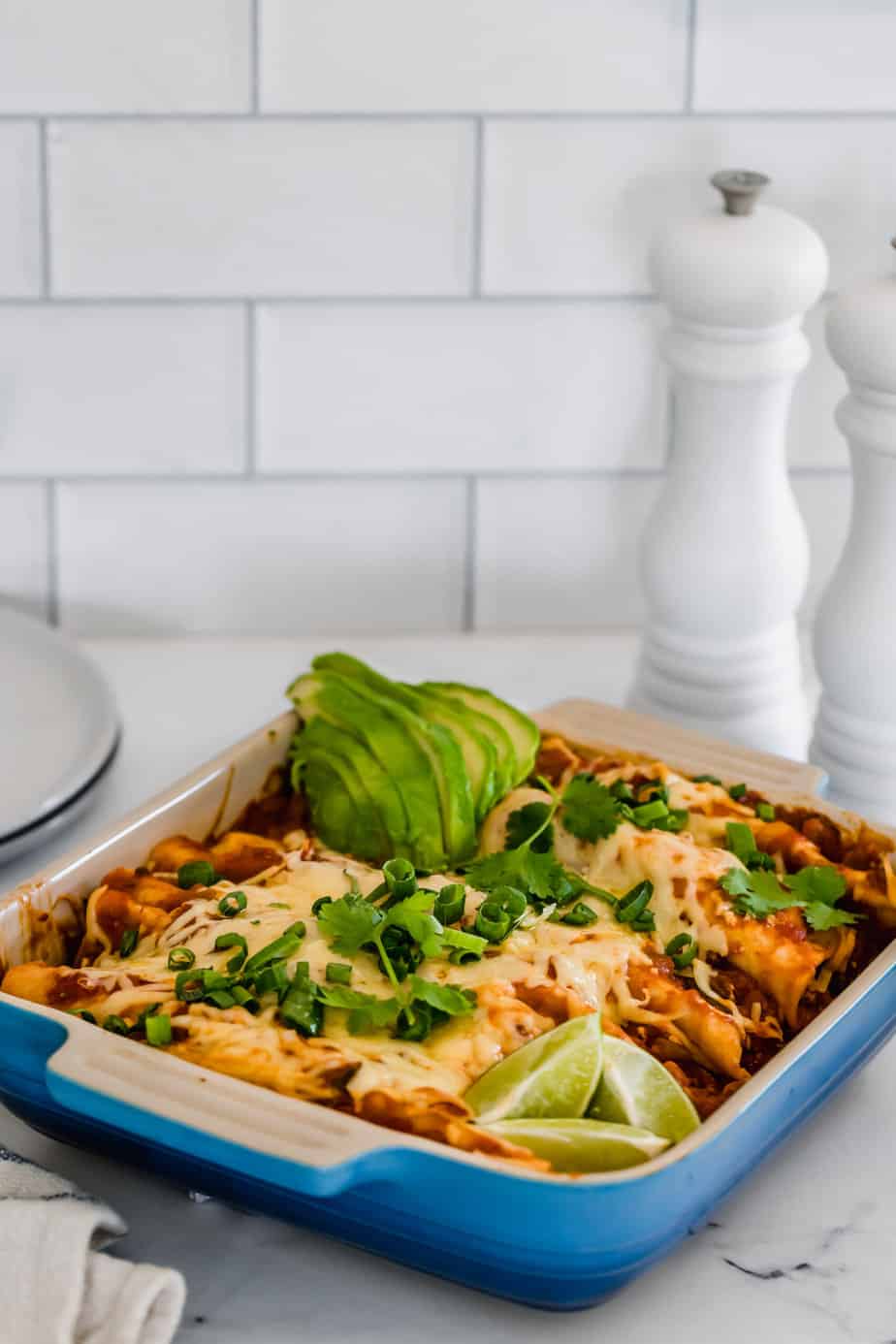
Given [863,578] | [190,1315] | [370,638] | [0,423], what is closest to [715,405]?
[863,578]

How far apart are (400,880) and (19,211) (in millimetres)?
692

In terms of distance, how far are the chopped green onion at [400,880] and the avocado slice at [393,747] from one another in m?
0.12

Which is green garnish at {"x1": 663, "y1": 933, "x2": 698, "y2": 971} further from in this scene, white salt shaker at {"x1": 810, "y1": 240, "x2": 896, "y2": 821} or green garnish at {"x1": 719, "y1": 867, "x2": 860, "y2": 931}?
white salt shaker at {"x1": 810, "y1": 240, "x2": 896, "y2": 821}

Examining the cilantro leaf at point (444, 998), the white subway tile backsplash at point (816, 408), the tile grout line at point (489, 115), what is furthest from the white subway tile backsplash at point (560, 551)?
the cilantro leaf at point (444, 998)

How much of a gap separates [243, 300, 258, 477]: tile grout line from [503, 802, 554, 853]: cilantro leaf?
1.66 feet

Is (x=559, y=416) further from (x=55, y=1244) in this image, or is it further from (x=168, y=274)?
(x=55, y=1244)

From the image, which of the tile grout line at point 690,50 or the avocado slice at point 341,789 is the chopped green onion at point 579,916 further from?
the tile grout line at point 690,50

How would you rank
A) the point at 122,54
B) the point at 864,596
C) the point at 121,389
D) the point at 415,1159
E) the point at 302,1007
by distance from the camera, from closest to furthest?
the point at 415,1159 → the point at 302,1007 → the point at 864,596 → the point at 122,54 → the point at 121,389

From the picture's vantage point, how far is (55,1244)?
0.84 meters

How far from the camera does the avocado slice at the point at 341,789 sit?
45.3 inches

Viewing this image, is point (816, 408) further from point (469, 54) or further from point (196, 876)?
point (196, 876)

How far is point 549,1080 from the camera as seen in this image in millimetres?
858

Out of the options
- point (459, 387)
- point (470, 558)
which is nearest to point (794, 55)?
point (459, 387)

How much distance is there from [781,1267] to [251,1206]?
251 millimetres
